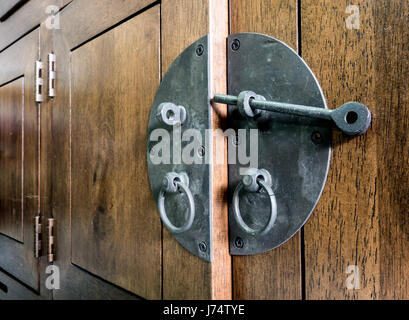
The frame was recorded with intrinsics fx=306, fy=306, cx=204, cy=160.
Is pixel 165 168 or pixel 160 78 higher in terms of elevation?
pixel 160 78

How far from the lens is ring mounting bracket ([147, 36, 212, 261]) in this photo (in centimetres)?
38

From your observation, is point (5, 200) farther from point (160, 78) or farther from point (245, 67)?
point (245, 67)

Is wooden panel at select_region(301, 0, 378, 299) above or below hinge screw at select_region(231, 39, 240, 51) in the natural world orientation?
below

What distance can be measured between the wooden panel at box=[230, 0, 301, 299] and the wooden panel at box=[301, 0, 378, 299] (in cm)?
A: 1

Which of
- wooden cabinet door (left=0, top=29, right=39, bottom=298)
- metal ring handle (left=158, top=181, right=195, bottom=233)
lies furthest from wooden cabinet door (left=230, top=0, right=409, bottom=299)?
wooden cabinet door (left=0, top=29, right=39, bottom=298)

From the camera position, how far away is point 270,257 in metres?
0.37

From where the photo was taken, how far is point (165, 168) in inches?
17.1

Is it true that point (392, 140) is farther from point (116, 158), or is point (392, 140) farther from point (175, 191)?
point (116, 158)

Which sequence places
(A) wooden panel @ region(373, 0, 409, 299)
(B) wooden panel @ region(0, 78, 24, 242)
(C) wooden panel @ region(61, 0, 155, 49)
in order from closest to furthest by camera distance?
(A) wooden panel @ region(373, 0, 409, 299)
(C) wooden panel @ region(61, 0, 155, 49)
(B) wooden panel @ region(0, 78, 24, 242)

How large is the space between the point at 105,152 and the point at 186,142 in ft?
0.69

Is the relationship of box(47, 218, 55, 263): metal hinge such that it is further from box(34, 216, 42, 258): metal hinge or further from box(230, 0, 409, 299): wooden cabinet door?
box(230, 0, 409, 299): wooden cabinet door

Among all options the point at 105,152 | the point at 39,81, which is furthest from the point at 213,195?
the point at 39,81
